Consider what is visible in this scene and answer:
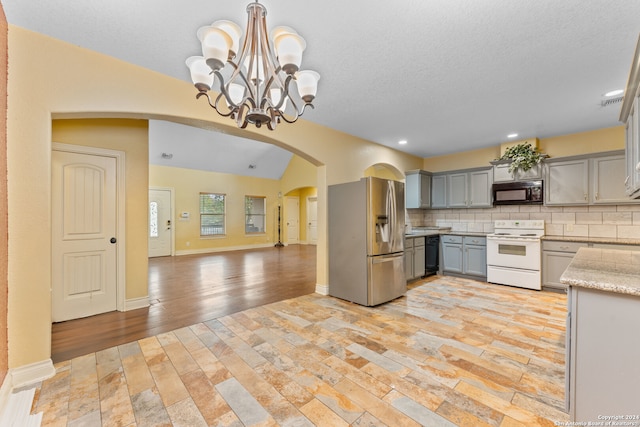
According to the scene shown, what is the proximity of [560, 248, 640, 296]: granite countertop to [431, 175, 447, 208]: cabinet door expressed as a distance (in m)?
3.60

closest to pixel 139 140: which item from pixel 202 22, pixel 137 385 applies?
pixel 202 22

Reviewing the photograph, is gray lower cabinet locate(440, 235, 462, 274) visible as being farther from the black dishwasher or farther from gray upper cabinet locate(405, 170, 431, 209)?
gray upper cabinet locate(405, 170, 431, 209)

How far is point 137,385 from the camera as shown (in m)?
1.89

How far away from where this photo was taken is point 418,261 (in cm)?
482

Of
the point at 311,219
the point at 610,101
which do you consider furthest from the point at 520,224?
the point at 311,219

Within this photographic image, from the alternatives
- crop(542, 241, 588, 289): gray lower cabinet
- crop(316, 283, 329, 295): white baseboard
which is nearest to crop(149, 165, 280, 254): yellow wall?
crop(316, 283, 329, 295): white baseboard

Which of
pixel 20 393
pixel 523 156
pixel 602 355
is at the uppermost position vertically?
pixel 523 156

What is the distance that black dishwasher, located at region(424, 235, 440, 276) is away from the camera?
16.9 feet

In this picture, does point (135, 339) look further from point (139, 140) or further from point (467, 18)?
point (467, 18)

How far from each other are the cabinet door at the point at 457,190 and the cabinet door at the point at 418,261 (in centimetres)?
134

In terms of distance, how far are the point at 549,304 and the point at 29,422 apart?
5235 millimetres

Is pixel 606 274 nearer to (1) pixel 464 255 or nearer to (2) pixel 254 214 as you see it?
(1) pixel 464 255

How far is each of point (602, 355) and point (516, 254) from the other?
3.46m

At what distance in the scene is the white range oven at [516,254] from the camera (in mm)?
4152
